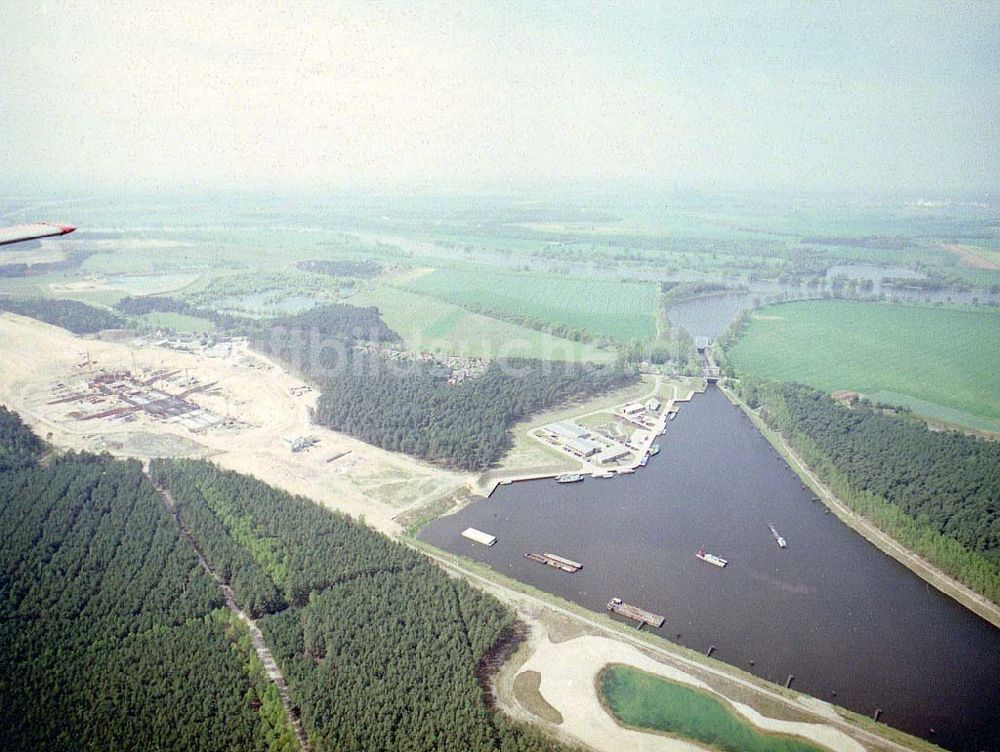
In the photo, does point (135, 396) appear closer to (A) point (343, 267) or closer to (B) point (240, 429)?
(B) point (240, 429)

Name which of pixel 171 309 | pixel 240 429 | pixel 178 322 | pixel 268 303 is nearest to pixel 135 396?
pixel 240 429

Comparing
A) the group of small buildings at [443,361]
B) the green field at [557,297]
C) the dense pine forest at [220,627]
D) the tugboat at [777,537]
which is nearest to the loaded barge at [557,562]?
the dense pine forest at [220,627]

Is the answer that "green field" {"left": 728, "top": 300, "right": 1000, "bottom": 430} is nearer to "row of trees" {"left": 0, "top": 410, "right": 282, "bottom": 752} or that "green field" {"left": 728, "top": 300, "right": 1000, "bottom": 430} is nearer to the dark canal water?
the dark canal water

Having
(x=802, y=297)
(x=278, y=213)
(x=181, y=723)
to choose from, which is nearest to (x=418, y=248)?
(x=278, y=213)

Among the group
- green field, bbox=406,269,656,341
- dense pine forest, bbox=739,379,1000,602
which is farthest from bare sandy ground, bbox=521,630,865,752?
green field, bbox=406,269,656,341

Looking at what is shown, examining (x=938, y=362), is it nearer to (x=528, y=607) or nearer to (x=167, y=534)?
(x=528, y=607)

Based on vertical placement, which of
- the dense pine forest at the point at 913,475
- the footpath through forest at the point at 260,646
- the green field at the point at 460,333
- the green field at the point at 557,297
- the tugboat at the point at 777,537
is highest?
the green field at the point at 557,297

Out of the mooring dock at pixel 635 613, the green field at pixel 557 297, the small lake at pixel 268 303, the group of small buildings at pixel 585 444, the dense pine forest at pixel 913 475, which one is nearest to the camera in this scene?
the mooring dock at pixel 635 613

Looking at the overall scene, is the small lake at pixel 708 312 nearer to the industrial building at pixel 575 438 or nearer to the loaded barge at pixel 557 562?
the industrial building at pixel 575 438
